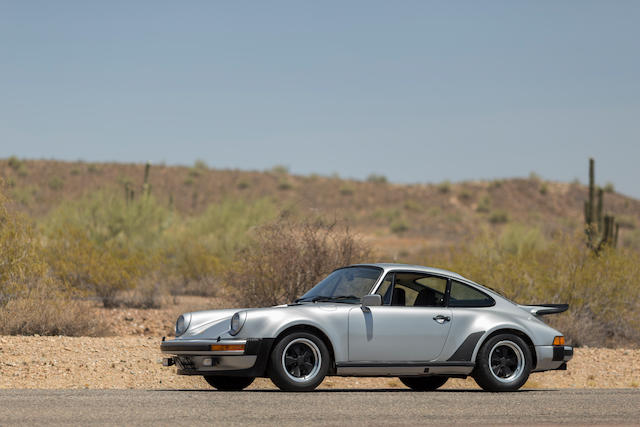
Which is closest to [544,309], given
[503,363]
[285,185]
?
A: [503,363]

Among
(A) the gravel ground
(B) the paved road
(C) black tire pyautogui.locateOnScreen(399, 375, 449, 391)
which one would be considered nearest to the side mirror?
(B) the paved road

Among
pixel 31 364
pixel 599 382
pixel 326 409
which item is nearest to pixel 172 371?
pixel 31 364

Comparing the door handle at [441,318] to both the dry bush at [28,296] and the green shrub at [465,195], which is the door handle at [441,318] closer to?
the dry bush at [28,296]

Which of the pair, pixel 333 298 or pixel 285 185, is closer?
pixel 333 298

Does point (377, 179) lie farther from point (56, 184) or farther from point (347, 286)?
point (347, 286)

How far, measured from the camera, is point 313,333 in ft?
37.0

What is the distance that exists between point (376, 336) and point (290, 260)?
9.91 m

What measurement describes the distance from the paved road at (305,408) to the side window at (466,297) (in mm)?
1168

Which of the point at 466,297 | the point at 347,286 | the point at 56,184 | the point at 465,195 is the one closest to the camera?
the point at 347,286

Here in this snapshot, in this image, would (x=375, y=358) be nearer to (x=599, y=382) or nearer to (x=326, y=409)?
(x=326, y=409)

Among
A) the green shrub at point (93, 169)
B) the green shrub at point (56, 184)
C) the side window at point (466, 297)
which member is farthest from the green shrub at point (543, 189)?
the side window at point (466, 297)

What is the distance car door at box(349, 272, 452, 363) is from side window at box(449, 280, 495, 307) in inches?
5.7

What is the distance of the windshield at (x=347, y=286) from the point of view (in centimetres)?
1195

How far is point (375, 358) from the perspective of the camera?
455 inches
